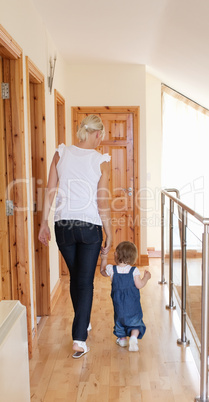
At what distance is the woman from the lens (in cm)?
277

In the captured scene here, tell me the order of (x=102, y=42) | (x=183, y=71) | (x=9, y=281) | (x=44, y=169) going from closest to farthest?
(x=9, y=281) → (x=44, y=169) → (x=102, y=42) → (x=183, y=71)

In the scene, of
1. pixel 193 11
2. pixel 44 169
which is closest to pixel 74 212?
pixel 44 169

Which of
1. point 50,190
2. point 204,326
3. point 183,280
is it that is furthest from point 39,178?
point 204,326

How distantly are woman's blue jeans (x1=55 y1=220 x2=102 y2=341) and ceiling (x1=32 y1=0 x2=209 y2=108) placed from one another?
→ 1.67 meters

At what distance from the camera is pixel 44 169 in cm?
372

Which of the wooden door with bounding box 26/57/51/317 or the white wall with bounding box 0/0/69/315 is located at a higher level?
the white wall with bounding box 0/0/69/315

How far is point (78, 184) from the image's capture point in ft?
9.07

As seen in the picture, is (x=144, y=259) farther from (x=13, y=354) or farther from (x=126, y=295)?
(x=13, y=354)

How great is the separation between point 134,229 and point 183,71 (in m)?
1.94

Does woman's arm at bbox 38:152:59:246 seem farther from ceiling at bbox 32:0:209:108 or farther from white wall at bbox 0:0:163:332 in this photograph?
ceiling at bbox 32:0:209:108

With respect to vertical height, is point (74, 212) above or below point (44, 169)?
below

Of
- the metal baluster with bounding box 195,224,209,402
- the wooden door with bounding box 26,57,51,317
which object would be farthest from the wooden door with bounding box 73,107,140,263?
the metal baluster with bounding box 195,224,209,402

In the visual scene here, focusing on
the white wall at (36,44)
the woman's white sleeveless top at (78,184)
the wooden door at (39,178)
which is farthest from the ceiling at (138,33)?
the woman's white sleeveless top at (78,184)

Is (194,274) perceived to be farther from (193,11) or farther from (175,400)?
(193,11)
